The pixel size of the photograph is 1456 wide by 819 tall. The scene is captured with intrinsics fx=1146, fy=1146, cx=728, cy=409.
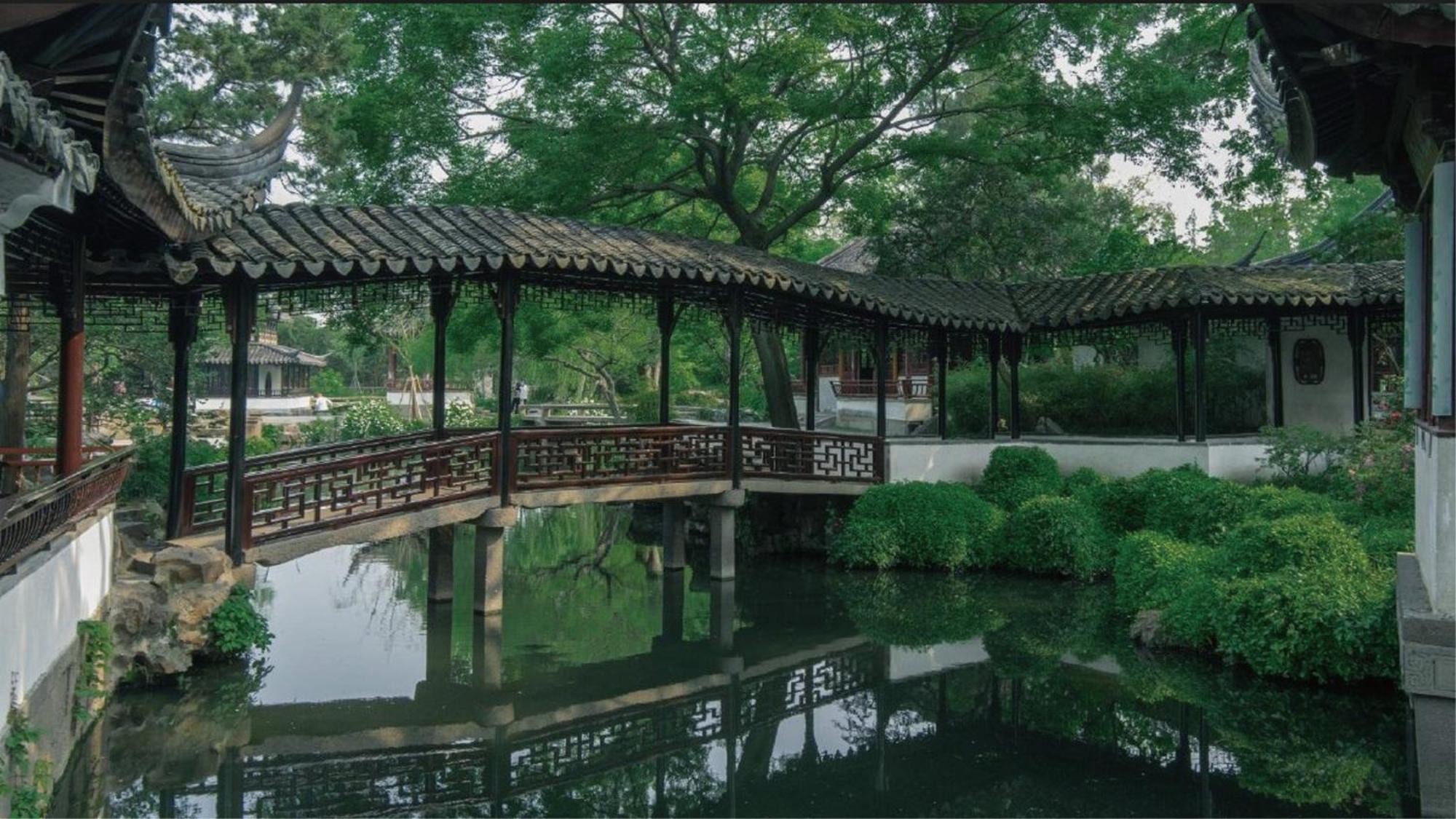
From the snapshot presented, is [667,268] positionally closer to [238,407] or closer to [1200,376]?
[238,407]

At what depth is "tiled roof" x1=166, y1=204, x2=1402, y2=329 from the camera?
9.07 m

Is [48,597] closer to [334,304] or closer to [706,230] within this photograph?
[334,304]

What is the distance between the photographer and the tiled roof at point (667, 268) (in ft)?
29.8

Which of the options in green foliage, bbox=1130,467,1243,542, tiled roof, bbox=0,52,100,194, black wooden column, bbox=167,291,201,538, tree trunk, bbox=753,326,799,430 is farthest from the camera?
tree trunk, bbox=753,326,799,430

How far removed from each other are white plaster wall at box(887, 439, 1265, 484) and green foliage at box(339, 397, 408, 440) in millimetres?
12974

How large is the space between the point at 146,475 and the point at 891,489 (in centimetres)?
886

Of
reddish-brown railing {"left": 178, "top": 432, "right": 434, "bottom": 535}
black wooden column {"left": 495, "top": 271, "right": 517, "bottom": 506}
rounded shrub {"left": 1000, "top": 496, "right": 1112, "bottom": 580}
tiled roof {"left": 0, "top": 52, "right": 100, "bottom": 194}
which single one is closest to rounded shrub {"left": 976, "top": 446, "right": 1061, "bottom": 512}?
rounded shrub {"left": 1000, "top": 496, "right": 1112, "bottom": 580}

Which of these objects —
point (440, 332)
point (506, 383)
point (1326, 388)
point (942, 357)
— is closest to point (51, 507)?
point (506, 383)

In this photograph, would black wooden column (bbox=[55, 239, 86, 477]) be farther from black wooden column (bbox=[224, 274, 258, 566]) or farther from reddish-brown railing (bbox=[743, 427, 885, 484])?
reddish-brown railing (bbox=[743, 427, 885, 484])

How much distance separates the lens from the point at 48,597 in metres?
6.11

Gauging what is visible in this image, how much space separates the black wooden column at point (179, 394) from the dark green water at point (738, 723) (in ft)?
4.30

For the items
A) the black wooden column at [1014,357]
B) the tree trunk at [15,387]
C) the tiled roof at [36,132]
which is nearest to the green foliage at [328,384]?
the tree trunk at [15,387]

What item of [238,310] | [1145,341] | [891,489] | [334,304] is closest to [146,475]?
[334,304]

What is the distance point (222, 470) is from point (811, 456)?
6.79 metres
